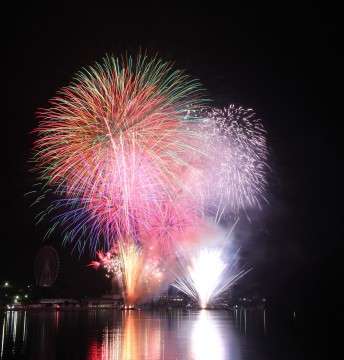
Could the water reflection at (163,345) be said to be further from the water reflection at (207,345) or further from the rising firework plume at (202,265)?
the rising firework plume at (202,265)

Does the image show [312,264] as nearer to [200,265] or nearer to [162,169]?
[200,265]

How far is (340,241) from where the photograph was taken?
80.8m

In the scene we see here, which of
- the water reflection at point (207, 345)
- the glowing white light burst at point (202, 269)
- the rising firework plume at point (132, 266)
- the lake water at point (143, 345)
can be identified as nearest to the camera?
the lake water at point (143, 345)

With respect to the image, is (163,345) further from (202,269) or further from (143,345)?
(202,269)

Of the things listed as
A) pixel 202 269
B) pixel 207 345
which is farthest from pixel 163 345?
pixel 202 269

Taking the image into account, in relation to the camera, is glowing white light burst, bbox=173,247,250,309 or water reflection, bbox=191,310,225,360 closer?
water reflection, bbox=191,310,225,360

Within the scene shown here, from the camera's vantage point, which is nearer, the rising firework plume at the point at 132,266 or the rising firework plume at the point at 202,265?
the rising firework plume at the point at 132,266

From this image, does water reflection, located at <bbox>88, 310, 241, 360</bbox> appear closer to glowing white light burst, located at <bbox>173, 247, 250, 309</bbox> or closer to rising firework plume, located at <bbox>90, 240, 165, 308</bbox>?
rising firework plume, located at <bbox>90, 240, 165, 308</bbox>

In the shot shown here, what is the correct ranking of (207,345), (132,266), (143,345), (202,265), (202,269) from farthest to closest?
(202,269)
(202,265)
(132,266)
(207,345)
(143,345)

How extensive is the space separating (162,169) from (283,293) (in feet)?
193

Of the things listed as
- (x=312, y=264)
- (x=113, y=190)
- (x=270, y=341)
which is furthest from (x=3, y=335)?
(x=312, y=264)

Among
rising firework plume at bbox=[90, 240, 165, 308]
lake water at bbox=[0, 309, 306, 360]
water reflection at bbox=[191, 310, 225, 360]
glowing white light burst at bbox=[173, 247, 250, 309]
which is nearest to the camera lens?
lake water at bbox=[0, 309, 306, 360]

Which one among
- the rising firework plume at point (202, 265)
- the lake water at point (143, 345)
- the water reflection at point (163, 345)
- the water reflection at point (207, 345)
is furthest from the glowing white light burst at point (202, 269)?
the water reflection at point (163, 345)

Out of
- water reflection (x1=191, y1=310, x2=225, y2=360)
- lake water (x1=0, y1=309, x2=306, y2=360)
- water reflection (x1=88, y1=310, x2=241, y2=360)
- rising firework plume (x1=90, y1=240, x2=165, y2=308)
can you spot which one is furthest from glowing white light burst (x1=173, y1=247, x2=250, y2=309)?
water reflection (x1=88, y1=310, x2=241, y2=360)
